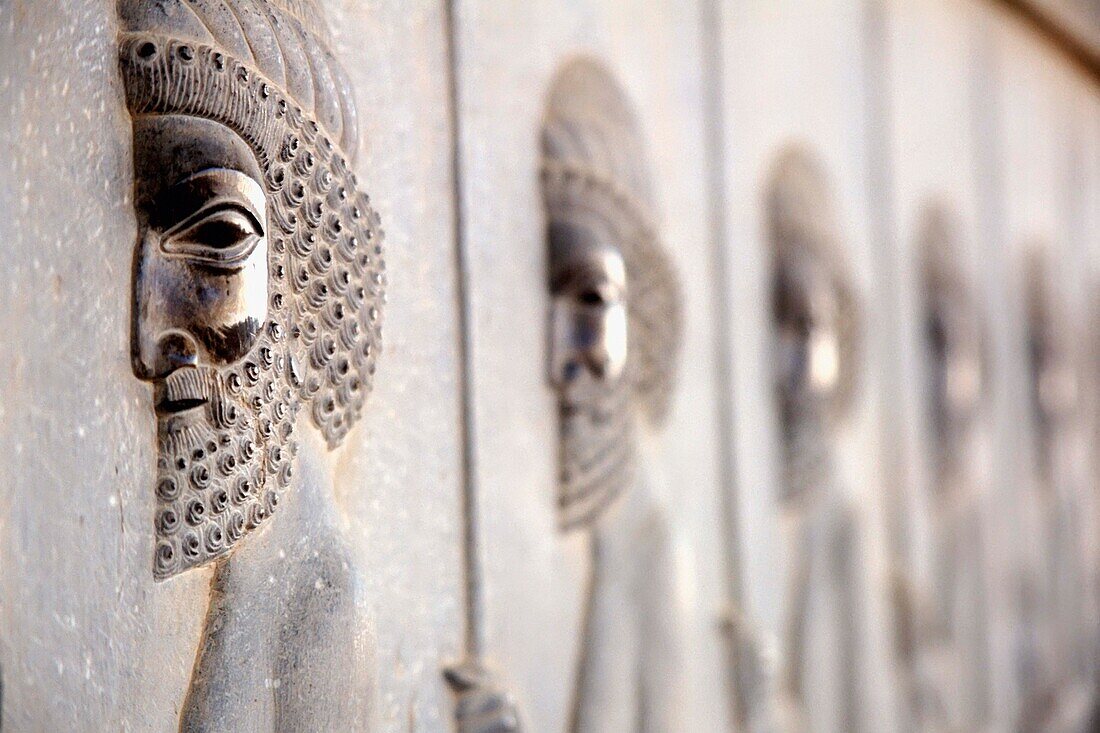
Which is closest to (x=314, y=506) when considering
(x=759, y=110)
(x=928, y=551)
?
(x=759, y=110)

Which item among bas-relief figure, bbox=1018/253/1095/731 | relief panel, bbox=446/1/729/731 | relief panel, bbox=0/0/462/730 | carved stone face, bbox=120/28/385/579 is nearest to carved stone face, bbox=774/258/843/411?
relief panel, bbox=446/1/729/731

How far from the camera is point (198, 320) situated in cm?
97

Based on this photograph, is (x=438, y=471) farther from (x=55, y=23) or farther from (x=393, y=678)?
(x=55, y=23)

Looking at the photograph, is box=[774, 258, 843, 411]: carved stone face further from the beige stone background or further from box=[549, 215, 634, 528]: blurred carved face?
box=[549, 215, 634, 528]: blurred carved face

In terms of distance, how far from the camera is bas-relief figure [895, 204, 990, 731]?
8.61 feet

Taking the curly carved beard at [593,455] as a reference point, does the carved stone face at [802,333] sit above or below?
above

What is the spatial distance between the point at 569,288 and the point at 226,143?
58cm

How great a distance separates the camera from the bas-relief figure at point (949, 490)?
2.62m

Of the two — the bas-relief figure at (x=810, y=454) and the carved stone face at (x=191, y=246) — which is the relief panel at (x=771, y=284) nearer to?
the bas-relief figure at (x=810, y=454)

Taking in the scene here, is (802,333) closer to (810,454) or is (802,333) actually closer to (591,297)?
(810,454)

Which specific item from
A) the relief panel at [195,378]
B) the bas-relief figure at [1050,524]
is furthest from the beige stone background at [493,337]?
the bas-relief figure at [1050,524]

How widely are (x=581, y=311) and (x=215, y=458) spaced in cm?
61

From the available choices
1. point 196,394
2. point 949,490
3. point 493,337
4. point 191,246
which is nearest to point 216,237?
point 191,246

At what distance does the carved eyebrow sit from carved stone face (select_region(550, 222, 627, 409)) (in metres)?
0.57
